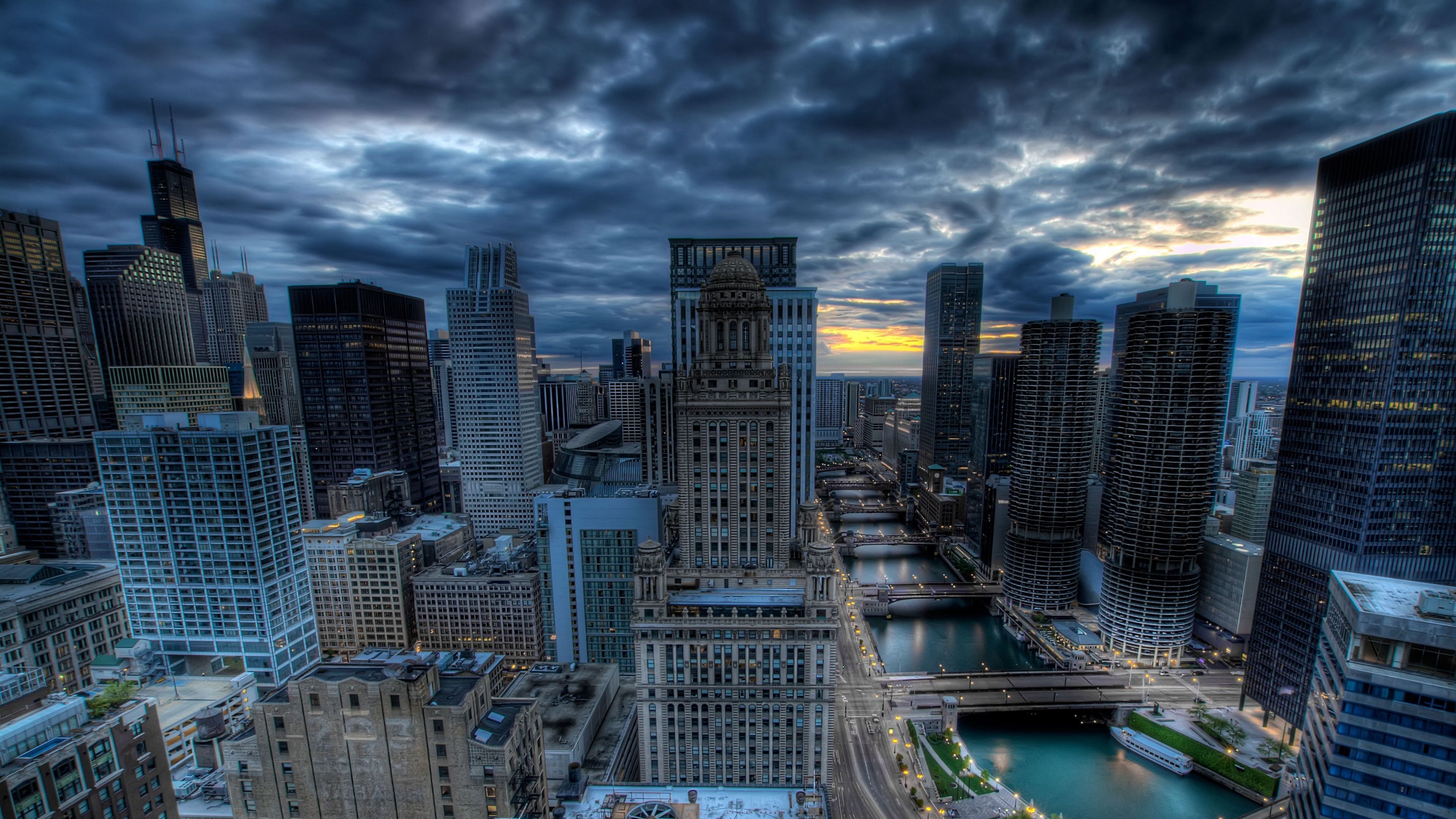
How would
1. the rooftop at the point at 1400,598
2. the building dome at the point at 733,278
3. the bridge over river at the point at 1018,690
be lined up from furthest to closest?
the bridge over river at the point at 1018,690
the building dome at the point at 733,278
the rooftop at the point at 1400,598

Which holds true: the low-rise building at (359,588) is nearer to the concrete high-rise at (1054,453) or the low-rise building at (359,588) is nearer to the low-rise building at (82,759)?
the low-rise building at (82,759)

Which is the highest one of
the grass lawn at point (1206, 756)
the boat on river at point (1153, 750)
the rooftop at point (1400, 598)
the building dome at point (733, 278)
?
the building dome at point (733, 278)

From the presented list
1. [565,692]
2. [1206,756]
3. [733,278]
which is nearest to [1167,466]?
[1206,756]

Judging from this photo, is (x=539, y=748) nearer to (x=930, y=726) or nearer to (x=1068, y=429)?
(x=930, y=726)

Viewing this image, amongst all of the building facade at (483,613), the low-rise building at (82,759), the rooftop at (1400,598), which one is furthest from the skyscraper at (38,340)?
the rooftop at (1400,598)

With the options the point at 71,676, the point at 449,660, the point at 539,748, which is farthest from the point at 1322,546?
the point at 71,676

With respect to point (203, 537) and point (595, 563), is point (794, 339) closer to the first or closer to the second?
point (595, 563)
